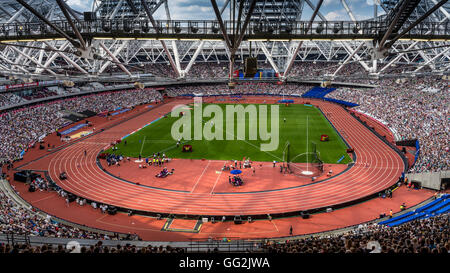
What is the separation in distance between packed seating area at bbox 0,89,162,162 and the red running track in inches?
262

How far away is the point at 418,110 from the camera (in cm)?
4556

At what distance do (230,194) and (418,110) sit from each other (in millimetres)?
34276

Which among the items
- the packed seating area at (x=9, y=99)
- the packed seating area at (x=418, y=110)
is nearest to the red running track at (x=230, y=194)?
the packed seating area at (x=418, y=110)

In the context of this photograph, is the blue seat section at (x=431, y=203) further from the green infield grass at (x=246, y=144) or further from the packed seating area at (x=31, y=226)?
the packed seating area at (x=31, y=226)

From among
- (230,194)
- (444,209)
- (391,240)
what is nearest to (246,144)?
(230,194)

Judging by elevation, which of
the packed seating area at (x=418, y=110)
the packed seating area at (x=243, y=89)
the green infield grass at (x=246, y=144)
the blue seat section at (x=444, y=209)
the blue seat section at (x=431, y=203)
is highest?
the packed seating area at (x=243, y=89)

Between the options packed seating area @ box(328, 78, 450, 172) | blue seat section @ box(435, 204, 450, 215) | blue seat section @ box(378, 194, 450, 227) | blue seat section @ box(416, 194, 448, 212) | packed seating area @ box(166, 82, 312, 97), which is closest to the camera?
blue seat section @ box(435, 204, 450, 215)

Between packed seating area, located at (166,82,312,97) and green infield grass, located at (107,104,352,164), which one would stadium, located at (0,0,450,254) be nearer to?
green infield grass, located at (107,104,352,164)

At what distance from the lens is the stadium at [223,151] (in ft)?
47.6

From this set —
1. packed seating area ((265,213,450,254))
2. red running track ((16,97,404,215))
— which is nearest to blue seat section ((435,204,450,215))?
packed seating area ((265,213,450,254))

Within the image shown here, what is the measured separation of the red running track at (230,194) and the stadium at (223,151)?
171mm

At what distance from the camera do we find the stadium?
47.6 feet
